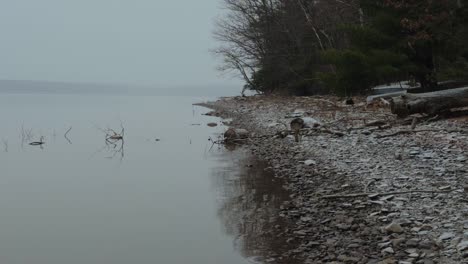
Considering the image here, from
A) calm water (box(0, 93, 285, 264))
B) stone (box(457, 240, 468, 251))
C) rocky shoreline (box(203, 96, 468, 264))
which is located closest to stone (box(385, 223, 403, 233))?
rocky shoreline (box(203, 96, 468, 264))

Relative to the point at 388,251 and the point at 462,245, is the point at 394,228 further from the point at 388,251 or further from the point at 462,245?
the point at 462,245

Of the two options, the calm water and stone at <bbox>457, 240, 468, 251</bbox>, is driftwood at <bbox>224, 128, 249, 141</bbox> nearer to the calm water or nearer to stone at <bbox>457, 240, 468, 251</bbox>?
the calm water

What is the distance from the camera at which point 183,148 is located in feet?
60.0

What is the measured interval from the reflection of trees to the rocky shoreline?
185 millimetres

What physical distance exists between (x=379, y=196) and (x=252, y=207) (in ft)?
7.50

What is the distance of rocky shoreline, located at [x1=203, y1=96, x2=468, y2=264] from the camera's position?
5.62 metres

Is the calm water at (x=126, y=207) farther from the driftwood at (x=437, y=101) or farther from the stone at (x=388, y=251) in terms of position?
the driftwood at (x=437, y=101)

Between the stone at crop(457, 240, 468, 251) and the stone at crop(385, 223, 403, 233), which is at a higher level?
the stone at crop(457, 240, 468, 251)

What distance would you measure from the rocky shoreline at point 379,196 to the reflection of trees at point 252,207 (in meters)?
0.19

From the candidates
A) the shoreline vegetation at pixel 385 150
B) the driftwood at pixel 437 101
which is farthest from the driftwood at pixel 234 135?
the driftwood at pixel 437 101

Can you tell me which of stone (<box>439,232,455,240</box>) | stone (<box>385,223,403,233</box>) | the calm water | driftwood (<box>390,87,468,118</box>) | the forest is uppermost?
the forest

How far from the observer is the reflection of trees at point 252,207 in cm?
657

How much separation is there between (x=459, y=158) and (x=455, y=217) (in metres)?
3.10

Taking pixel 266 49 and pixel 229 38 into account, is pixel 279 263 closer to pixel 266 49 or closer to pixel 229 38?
pixel 266 49
